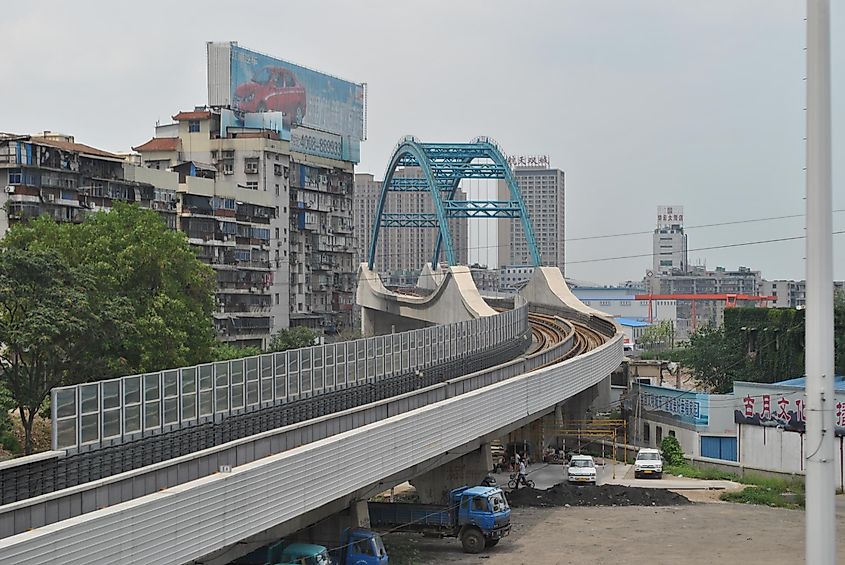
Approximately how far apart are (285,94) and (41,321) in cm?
7493

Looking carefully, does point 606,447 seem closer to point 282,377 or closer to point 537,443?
point 537,443

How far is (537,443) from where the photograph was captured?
168 feet

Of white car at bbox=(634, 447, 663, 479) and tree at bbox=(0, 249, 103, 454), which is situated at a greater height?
tree at bbox=(0, 249, 103, 454)

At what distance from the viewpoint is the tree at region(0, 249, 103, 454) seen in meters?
36.7

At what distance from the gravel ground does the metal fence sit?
497 cm

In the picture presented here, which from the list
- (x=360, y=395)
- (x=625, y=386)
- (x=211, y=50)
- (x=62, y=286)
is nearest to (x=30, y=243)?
(x=62, y=286)

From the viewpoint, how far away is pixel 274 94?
108 metres

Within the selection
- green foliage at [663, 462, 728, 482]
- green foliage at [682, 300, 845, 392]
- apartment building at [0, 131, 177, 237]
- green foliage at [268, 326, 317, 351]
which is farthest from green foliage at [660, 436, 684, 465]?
green foliage at [268, 326, 317, 351]

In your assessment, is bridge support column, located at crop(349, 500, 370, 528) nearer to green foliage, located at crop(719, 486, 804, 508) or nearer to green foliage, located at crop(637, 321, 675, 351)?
green foliage, located at crop(719, 486, 804, 508)

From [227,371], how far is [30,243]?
836 inches

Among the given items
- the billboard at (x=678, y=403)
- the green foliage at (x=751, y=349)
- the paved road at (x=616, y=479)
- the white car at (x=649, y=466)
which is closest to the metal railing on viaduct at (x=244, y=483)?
the paved road at (x=616, y=479)

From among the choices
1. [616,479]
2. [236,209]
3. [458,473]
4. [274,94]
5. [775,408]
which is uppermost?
[274,94]

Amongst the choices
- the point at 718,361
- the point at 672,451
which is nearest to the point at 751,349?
the point at 718,361

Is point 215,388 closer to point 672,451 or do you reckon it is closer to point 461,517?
point 461,517
